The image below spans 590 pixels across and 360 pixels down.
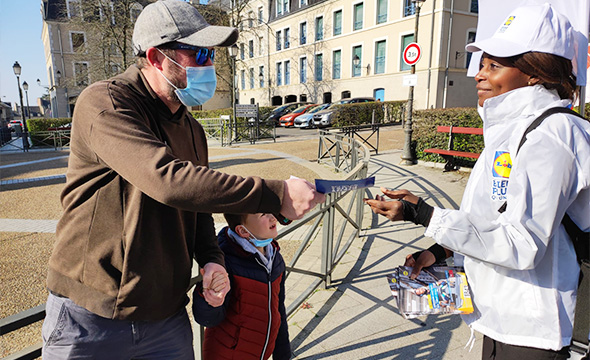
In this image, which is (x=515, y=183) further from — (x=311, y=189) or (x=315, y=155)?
(x=315, y=155)

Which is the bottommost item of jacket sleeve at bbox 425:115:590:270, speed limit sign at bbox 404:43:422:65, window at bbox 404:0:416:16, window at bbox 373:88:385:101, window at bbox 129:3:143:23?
jacket sleeve at bbox 425:115:590:270

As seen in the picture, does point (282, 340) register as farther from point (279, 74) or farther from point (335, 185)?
point (279, 74)

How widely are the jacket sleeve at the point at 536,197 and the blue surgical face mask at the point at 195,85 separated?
45.3 inches

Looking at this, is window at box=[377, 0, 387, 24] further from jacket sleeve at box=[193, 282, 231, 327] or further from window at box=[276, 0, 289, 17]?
jacket sleeve at box=[193, 282, 231, 327]

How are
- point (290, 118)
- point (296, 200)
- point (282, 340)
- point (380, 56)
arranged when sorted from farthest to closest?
point (380, 56), point (290, 118), point (282, 340), point (296, 200)

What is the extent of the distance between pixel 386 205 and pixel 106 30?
21096 mm

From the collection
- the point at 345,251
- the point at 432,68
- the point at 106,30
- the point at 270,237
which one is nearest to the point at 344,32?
the point at 432,68

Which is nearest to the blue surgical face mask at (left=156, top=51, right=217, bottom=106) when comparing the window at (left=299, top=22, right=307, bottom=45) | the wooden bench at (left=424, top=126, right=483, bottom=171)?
the wooden bench at (left=424, top=126, right=483, bottom=171)

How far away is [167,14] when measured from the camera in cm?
132

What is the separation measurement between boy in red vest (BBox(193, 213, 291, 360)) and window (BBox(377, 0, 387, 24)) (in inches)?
1198

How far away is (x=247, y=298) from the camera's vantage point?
5.81 feet

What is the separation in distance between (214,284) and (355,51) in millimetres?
32496

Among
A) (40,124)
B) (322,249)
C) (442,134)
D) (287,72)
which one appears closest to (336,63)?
(287,72)

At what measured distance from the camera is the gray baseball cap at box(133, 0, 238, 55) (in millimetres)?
1318
